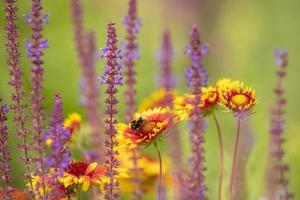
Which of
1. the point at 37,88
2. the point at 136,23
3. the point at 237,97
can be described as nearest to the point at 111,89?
the point at 37,88

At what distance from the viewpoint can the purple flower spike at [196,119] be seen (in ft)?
9.83

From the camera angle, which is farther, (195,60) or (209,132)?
(209,132)

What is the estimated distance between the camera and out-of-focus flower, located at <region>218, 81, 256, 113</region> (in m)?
2.68

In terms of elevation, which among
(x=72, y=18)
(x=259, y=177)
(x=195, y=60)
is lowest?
(x=259, y=177)

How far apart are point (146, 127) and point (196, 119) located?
349mm

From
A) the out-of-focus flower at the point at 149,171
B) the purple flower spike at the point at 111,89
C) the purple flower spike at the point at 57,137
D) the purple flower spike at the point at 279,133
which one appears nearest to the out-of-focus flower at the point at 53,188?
the purple flower spike at the point at 57,137

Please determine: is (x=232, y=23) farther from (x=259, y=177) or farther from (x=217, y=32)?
(x=259, y=177)

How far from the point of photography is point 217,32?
33.9 feet

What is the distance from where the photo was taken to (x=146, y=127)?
9.12 feet

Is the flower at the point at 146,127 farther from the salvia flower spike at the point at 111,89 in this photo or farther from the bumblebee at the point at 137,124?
the salvia flower spike at the point at 111,89

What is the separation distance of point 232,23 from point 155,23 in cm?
106

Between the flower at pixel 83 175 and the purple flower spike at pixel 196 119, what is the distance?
49 centimetres

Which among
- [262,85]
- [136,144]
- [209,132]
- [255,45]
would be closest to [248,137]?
[136,144]

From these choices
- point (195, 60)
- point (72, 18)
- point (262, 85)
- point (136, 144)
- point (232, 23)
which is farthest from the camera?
point (232, 23)
